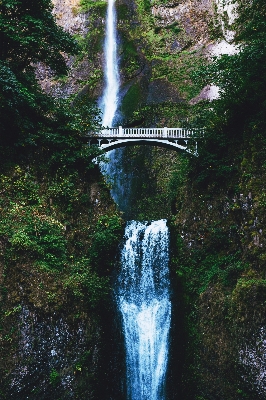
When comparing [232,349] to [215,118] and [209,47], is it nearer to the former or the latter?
[215,118]

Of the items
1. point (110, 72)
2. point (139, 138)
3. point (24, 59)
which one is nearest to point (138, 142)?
point (139, 138)

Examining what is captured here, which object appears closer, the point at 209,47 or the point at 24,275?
the point at 24,275

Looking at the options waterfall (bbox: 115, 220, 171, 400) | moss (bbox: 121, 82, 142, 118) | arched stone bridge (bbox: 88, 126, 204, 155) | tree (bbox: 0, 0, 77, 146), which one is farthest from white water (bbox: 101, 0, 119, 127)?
waterfall (bbox: 115, 220, 171, 400)

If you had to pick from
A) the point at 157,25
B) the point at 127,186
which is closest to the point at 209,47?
the point at 157,25

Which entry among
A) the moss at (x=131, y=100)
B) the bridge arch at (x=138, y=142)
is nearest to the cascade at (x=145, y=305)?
the bridge arch at (x=138, y=142)

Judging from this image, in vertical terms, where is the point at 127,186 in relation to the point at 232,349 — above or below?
above

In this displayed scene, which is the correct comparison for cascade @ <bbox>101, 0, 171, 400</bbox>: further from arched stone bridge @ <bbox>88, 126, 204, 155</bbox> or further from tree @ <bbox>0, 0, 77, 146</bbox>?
tree @ <bbox>0, 0, 77, 146</bbox>

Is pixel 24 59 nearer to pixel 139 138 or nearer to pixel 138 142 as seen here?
pixel 139 138
